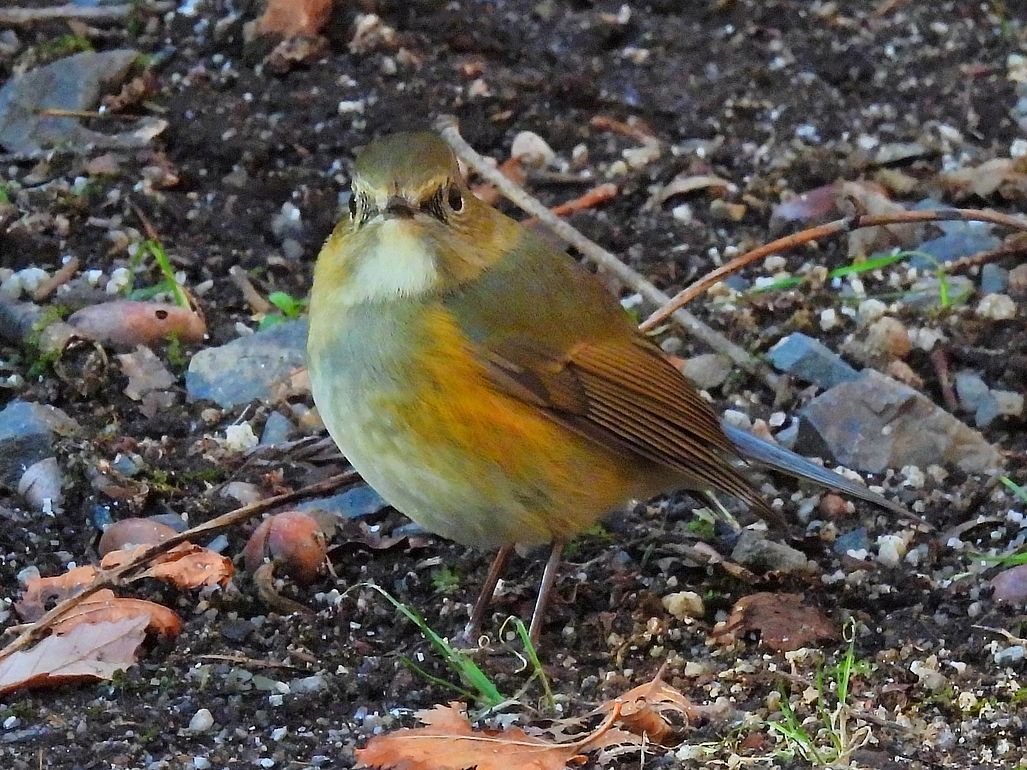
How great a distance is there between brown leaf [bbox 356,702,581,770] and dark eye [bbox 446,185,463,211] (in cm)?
122

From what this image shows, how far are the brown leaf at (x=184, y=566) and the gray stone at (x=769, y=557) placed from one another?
1.29 meters

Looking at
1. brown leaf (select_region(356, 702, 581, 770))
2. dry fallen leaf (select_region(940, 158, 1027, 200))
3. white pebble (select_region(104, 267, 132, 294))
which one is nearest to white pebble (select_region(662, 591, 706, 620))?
brown leaf (select_region(356, 702, 581, 770))

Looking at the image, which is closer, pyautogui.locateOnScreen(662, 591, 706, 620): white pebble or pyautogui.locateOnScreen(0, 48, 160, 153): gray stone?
pyautogui.locateOnScreen(662, 591, 706, 620): white pebble

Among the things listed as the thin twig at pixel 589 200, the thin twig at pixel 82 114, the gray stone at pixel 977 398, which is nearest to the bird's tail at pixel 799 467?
the gray stone at pixel 977 398

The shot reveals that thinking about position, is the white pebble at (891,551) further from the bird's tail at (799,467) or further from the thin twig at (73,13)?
the thin twig at (73,13)

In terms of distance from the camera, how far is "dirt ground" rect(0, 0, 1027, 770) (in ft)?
10.6

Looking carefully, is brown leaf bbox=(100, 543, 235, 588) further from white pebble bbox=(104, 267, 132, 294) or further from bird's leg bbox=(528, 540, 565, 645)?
white pebble bbox=(104, 267, 132, 294)

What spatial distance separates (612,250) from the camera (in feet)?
17.7

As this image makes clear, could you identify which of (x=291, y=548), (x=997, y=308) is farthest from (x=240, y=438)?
(x=997, y=308)

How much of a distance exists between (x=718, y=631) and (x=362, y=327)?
1.09m

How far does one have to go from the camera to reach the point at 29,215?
514 centimetres

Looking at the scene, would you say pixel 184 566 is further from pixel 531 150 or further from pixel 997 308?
pixel 997 308

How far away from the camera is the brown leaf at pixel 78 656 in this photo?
10.6ft

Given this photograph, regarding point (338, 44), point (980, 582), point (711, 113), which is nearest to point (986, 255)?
point (711, 113)
